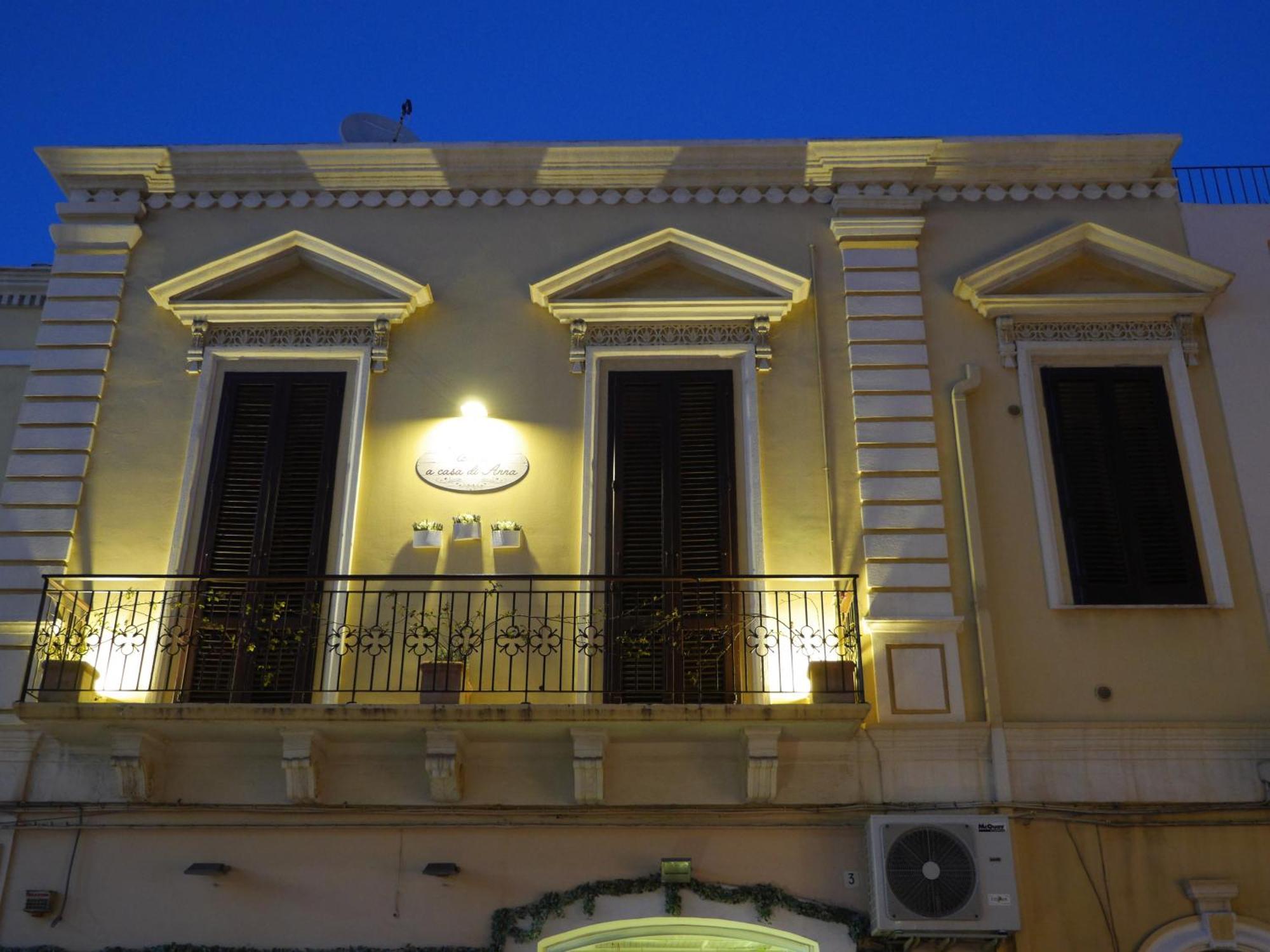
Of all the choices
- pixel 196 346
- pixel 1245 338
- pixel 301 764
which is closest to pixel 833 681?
pixel 301 764

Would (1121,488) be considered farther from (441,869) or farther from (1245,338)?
(441,869)

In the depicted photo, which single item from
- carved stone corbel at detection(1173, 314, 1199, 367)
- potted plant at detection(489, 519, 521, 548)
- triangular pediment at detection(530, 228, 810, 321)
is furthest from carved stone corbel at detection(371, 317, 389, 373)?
carved stone corbel at detection(1173, 314, 1199, 367)

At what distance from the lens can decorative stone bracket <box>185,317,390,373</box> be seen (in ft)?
36.5

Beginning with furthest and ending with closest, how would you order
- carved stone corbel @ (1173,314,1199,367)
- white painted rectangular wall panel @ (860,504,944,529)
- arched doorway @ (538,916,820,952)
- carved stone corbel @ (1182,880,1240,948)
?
carved stone corbel @ (1173,314,1199,367) → white painted rectangular wall panel @ (860,504,944,529) → arched doorway @ (538,916,820,952) → carved stone corbel @ (1182,880,1240,948)

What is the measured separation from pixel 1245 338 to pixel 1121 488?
5.69 feet

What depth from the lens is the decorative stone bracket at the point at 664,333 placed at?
11.1 metres

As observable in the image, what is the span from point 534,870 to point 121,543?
3.99m

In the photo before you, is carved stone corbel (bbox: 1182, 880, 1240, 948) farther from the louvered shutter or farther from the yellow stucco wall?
the louvered shutter

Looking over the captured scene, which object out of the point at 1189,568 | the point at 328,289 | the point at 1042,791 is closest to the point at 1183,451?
the point at 1189,568

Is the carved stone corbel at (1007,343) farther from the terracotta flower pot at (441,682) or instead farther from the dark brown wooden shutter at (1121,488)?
the terracotta flower pot at (441,682)

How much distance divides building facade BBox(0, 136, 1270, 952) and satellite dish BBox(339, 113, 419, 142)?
160 centimetres

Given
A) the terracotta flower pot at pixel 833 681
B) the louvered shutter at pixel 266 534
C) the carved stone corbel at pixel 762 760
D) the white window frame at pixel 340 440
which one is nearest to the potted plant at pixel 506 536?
the white window frame at pixel 340 440

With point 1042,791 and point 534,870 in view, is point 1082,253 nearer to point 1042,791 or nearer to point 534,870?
point 1042,791

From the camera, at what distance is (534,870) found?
921cm
